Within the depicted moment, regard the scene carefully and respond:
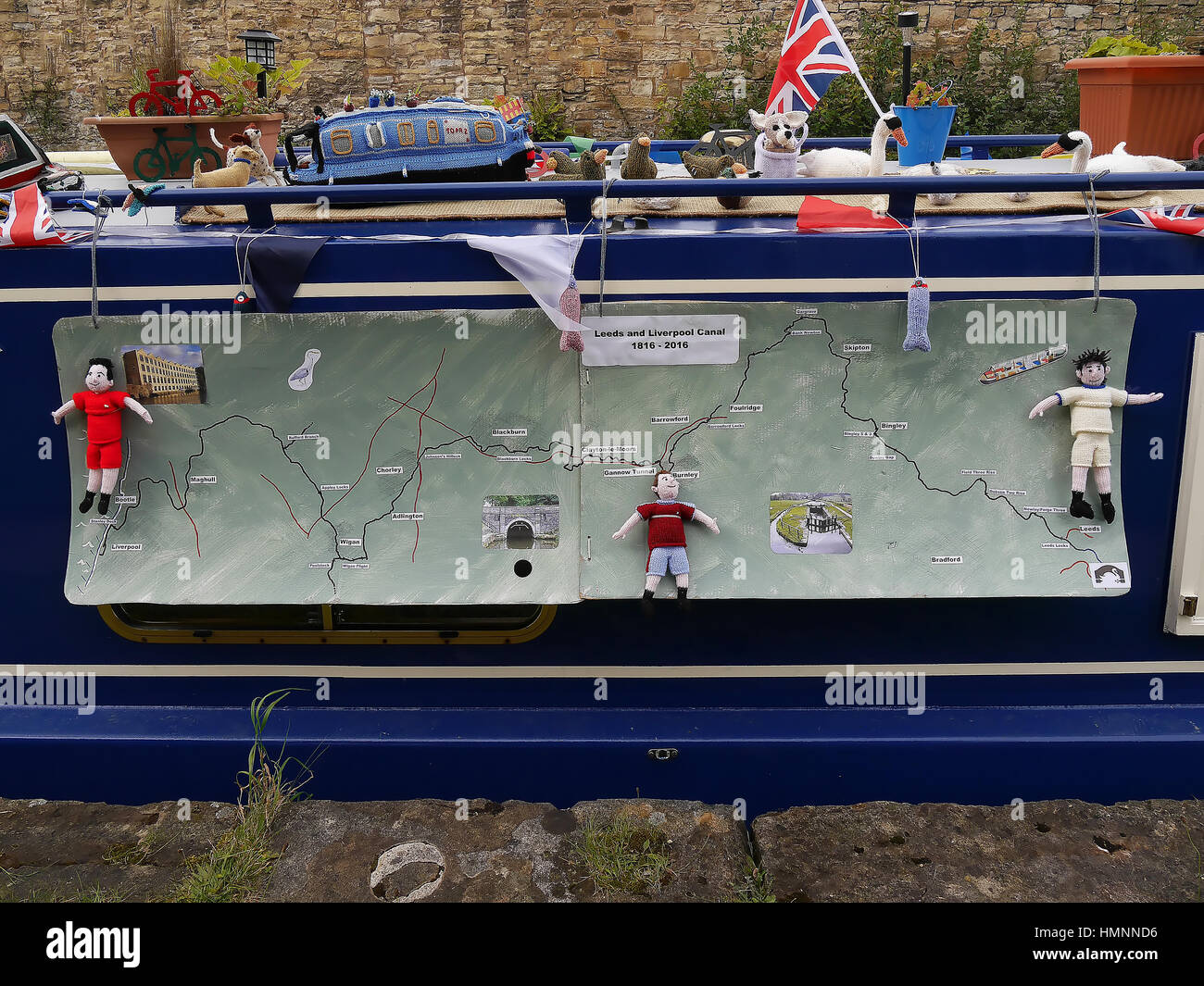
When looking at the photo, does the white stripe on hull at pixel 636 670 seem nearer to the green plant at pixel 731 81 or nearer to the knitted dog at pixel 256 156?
the knitted dog at pixel 256 156

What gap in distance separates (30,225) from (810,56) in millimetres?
2710

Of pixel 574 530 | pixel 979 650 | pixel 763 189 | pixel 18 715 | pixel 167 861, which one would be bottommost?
pixel 167 861

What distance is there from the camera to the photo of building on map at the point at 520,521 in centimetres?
336

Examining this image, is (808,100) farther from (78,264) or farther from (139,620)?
(139,620)

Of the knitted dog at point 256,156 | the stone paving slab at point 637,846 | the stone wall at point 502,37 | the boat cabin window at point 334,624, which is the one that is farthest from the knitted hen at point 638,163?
the stone wall at point 502,37

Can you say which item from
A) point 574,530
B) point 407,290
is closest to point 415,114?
point 407,290

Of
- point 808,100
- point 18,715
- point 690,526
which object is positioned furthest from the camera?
point 808,100

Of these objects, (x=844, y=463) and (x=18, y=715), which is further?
(x=18, y=715)

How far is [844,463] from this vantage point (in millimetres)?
3316

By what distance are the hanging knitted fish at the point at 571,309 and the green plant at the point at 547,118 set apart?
1169 cm

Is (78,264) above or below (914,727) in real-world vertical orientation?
above

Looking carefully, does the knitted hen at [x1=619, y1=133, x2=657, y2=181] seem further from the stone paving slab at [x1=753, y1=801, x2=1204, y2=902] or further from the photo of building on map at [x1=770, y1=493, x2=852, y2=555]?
the stone paving slab at [x1=753, y1=801, x2=1204, y2=902]

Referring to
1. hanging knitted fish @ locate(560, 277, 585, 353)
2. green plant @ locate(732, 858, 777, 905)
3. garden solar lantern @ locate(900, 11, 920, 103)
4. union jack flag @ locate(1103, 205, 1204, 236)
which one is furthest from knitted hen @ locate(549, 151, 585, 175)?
green plant @ locate(732, 858, 777, 905)

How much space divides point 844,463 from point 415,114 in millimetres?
1947
